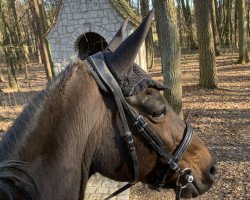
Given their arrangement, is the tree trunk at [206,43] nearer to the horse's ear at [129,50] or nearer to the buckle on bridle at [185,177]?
the buckle on bridle at [185,177]

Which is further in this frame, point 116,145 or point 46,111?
point 116,145

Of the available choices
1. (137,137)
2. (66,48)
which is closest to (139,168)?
(137,137)

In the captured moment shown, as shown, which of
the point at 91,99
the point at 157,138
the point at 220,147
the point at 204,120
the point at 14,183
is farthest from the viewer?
the point at 204,120

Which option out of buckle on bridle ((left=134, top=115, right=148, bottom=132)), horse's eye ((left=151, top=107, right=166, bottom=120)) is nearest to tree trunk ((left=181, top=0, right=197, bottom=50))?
horse's eye ((left=151, top=107, right=166, bottom=120))

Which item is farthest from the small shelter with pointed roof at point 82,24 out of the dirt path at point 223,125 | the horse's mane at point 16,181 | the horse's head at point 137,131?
the horse's mane at point 16,181

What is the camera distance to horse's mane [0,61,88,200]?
159 cm

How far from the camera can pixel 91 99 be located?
1860 millimetres

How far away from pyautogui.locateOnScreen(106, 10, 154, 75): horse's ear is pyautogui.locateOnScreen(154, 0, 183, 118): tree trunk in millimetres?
6066

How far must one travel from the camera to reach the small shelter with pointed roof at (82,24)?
33.0ft

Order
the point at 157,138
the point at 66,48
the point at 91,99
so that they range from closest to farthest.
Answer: the point at 91,99 → the point at 157,138 → the point at 66,48

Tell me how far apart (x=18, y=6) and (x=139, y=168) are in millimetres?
25605

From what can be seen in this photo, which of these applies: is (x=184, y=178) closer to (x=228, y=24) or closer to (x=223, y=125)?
(x=223, y=125)

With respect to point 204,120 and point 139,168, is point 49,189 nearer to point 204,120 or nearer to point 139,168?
point 139,168

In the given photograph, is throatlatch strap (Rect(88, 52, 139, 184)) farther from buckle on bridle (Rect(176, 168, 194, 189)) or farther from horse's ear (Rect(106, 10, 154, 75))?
buckle on bridle (Rect(176, 168, 194, 189))
